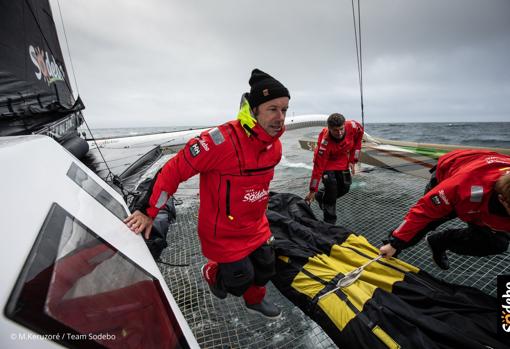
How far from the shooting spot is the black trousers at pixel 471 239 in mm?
2164

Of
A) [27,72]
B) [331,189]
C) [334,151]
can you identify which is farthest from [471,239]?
[27,72]

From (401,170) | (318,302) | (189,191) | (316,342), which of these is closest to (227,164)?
(318,302)

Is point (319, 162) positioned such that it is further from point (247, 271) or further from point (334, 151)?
point (247, 271)

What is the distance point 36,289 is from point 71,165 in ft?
3.29

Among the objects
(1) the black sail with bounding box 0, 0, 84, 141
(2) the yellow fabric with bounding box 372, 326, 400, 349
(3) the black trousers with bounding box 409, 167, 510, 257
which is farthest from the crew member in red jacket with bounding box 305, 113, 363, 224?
(1) the black sail with bounding box 0, 0, 84, 141

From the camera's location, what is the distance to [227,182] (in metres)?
1.67

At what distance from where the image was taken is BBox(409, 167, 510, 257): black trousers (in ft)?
7.10

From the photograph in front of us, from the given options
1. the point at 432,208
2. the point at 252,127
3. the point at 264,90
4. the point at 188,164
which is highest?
the point at 264,90

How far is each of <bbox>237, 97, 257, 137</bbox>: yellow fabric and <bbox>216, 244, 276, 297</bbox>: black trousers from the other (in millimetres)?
987

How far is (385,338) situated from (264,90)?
1.67 m

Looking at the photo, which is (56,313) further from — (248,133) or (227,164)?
(248,133)

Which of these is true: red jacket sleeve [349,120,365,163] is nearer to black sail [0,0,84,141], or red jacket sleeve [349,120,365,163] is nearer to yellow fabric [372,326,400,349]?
yellow fabric [372,326,400,349]

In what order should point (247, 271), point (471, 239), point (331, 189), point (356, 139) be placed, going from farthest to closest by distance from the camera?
point (356, 139) → point (331, 189) → point (471, 239) → point (247, 271)

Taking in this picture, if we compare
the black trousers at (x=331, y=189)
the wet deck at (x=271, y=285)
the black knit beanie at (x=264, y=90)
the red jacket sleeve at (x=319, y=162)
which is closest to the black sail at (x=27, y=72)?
the wet deck at (x=271, y=285)
